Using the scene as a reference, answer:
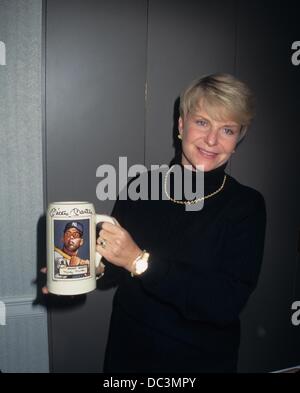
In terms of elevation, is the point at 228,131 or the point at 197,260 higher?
the point at 228,131

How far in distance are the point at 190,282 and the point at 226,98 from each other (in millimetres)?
566

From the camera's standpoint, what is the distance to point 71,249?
0.73m

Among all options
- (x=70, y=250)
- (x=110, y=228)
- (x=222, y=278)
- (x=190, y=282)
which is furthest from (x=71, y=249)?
(x=222, y=278)

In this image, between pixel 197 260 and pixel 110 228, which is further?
pixel 197 260

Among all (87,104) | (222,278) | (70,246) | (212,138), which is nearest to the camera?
(70,246)

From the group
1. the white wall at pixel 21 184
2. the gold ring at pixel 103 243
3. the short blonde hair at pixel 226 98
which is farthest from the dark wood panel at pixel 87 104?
the gold ring at pixel 103 243

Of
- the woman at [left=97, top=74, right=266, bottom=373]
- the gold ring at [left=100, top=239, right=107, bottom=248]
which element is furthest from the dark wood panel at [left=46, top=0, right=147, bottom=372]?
the gold ring at [left=100, top=239, right=107, bottom=248]

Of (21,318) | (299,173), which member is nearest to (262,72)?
(299,173)

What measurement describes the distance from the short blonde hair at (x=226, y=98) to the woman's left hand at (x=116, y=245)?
49 cm

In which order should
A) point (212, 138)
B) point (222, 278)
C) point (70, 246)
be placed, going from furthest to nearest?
point (212, 138), point (222, 278), point (70, 246)

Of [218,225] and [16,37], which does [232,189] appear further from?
[16,37]

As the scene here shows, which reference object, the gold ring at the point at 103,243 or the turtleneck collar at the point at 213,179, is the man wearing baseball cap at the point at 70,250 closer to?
the gold ring at the point at 103,243

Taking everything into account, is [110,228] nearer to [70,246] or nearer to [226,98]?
[70,246]

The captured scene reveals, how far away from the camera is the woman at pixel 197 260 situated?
83cm
